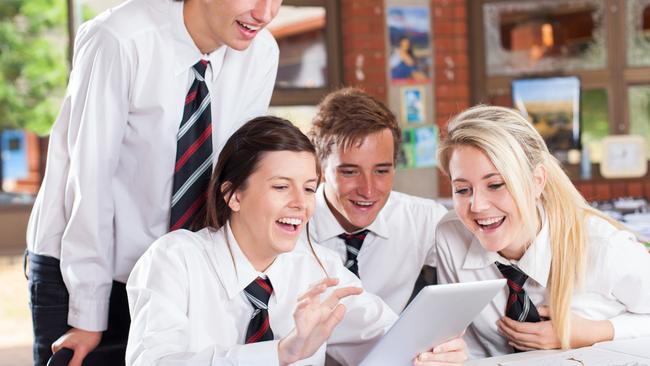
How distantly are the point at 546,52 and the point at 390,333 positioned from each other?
4642mm

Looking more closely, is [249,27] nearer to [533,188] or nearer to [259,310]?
[259,310]

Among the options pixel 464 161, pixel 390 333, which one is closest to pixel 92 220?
pixel 390 333

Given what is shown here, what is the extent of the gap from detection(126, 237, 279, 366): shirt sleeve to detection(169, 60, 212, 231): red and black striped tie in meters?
0.21

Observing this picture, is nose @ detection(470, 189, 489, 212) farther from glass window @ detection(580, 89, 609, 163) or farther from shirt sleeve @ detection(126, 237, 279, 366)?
glass window @ detection(580, 89, 609, 163)

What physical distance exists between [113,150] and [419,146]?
12.9 ft

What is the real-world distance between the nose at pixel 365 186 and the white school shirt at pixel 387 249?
0.15 m

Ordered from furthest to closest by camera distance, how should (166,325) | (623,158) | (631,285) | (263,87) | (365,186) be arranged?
1. (623,158)
2. (365,186)
3. (263,87)
4. (631,285)
5. (166,325)

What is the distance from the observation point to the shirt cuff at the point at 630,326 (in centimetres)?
202

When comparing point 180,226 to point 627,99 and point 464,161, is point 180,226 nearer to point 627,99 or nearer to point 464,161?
point 464,161

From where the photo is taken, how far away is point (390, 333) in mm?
1709

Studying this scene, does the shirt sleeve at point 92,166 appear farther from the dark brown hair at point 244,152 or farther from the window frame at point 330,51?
the window frame at point 330,51

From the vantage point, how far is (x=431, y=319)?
66.7 inches

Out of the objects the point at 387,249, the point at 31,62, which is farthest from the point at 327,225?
the point at 31,62

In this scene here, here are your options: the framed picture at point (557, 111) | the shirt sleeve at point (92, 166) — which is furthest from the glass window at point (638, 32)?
the shirt sleeve at point (92, 166)
